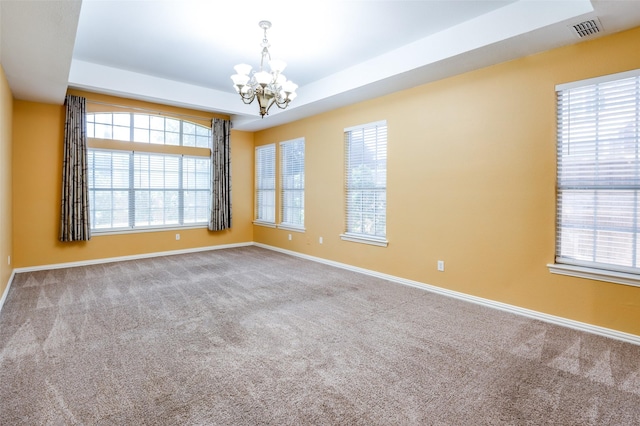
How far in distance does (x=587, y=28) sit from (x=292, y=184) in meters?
4.90

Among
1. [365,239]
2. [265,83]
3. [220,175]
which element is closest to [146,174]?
[220,175]

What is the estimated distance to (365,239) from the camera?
511 cm

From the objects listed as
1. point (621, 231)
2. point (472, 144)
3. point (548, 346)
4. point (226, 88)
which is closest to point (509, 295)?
point (548, 346)

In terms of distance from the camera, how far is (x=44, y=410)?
1897mm

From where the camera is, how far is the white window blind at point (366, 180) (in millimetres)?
4891

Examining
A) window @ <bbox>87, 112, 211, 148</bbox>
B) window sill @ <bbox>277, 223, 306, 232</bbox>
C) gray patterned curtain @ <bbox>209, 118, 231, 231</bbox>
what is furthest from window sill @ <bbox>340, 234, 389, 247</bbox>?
window @ <bbox>87, 112, 211, 148</bbox>

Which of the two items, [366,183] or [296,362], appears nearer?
[296,362]

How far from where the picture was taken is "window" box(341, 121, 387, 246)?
4.89m

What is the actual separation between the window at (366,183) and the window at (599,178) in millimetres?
2178

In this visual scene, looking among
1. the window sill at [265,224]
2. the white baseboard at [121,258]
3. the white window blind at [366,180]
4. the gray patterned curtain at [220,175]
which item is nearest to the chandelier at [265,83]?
the white window blind at [366,180]

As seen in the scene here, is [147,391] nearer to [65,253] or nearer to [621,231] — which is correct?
[621,231]

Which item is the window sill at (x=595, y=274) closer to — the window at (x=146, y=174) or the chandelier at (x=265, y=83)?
the chandelier at (x=265, y=83)

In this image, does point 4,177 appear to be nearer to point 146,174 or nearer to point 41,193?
point 41,193

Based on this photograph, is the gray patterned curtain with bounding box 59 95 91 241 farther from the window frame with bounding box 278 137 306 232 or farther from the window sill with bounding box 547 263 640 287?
the window sill with bounding box 547 263 640 287
